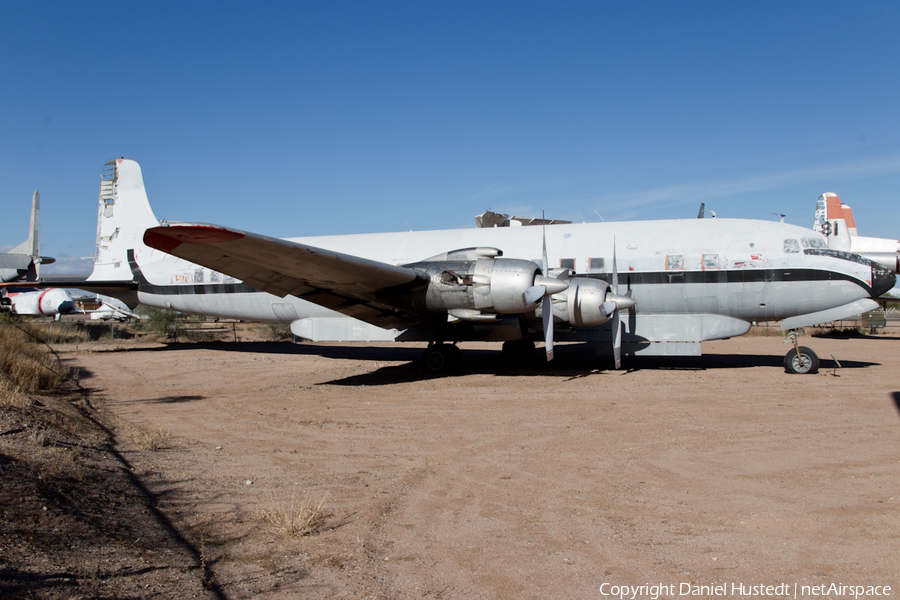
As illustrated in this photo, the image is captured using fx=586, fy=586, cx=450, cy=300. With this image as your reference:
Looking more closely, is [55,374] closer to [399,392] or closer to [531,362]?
[399,392]

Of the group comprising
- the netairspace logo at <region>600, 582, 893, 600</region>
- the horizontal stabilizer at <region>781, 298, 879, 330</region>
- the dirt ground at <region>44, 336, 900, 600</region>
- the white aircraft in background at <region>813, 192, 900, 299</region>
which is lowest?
the netairspace logo at <region>600, 582, 893, 600</region>

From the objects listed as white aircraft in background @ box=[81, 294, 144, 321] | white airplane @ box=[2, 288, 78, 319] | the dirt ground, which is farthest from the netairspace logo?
white airplane @ box=[2, 288, 78, 319]

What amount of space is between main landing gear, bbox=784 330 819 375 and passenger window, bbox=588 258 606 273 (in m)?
4.37

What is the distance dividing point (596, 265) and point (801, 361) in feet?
16.1

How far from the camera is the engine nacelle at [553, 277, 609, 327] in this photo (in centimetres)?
1212

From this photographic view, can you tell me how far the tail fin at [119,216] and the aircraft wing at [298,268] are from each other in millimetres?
10374

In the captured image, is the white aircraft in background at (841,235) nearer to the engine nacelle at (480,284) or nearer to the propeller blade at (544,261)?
the propeller blade at (544,261)

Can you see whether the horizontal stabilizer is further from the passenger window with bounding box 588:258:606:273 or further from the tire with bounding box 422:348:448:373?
the tire with bounding box 422:348:448:373

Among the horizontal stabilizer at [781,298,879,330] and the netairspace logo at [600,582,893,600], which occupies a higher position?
the horizontal stabilizer at [781,298,879,330]

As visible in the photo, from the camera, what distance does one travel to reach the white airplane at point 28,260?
101ft

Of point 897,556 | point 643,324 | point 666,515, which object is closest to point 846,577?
point 897,556

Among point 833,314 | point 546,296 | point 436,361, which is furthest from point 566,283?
point 833,314

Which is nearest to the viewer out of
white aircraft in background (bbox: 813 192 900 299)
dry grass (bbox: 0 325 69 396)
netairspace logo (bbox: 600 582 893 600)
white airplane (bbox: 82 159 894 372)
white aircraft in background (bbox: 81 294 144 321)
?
netairspace logo (bbox: 600 582 893 600)

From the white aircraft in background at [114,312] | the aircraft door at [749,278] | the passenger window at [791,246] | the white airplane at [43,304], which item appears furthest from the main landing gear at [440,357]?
the white airplane at [43,304]
